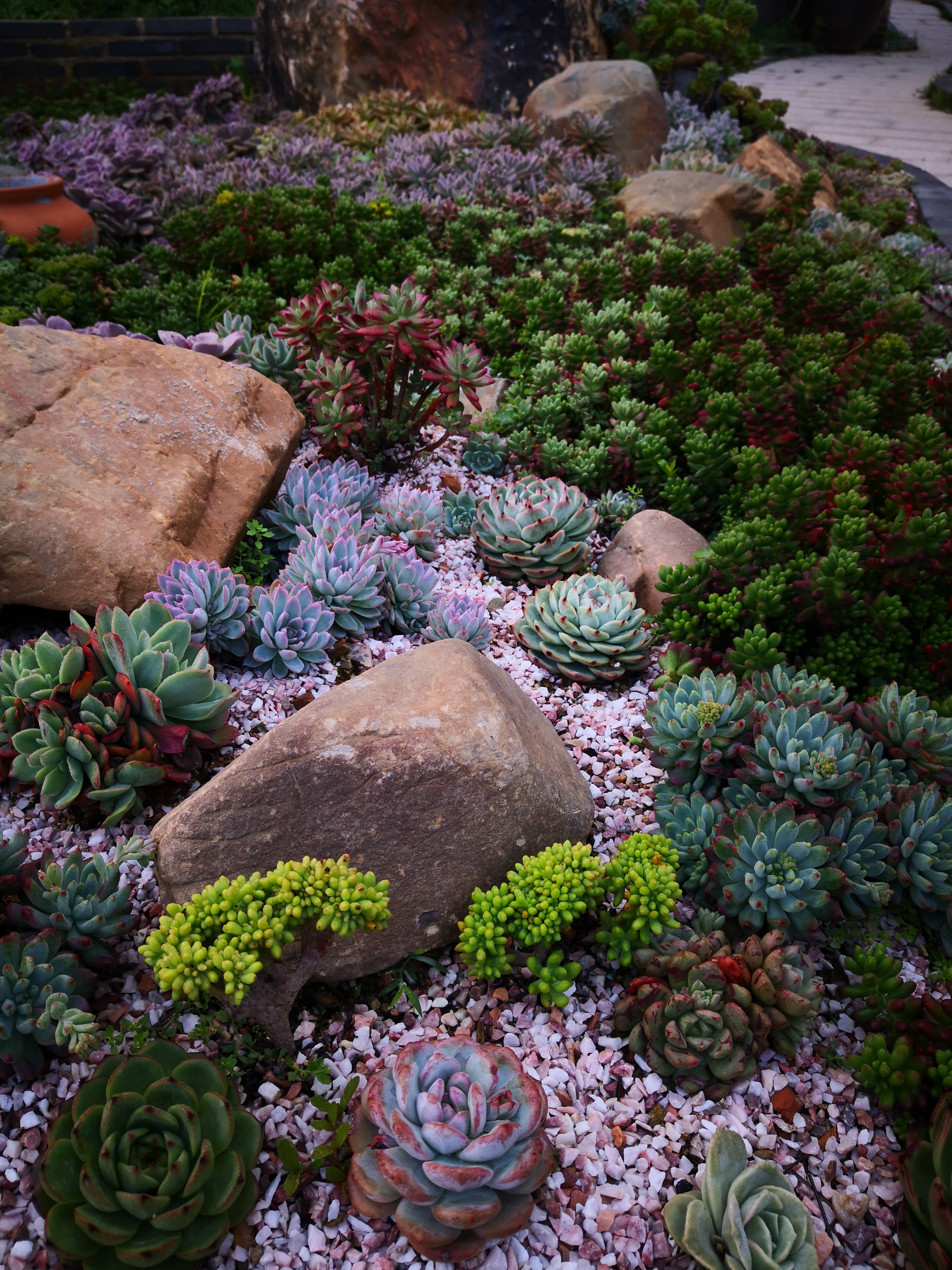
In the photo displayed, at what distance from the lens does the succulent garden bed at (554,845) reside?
5.36ft

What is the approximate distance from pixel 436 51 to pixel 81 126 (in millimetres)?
3436

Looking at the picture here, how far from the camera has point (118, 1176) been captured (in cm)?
154

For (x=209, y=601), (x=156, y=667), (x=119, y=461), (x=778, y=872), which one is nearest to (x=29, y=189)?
(x=119, y=461)

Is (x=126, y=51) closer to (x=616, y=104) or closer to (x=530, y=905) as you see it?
(x=616, y=104)

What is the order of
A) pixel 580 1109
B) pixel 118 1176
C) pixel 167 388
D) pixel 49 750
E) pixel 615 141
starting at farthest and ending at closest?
pixel 615 141 → pixel 167 388 → pixel 49 750 → pixel 580 1109 → pixel 118 1176

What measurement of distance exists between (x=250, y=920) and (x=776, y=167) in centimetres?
794

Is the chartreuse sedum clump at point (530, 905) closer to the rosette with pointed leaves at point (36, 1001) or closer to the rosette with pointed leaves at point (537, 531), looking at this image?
the rosette with pointed leaves at point (36, 1001)

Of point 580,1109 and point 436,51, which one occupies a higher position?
point 436,51

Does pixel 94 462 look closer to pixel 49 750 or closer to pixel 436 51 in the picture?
pixel 49 750

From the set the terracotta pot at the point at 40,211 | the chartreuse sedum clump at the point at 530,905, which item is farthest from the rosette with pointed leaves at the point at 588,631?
the terracotta pot at the point at 40,211

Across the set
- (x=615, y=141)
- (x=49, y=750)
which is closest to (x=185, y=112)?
(x=615, y=141)

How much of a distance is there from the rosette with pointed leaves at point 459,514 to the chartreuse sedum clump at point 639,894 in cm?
176

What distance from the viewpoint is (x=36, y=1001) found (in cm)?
181

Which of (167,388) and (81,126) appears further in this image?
(81,126)
